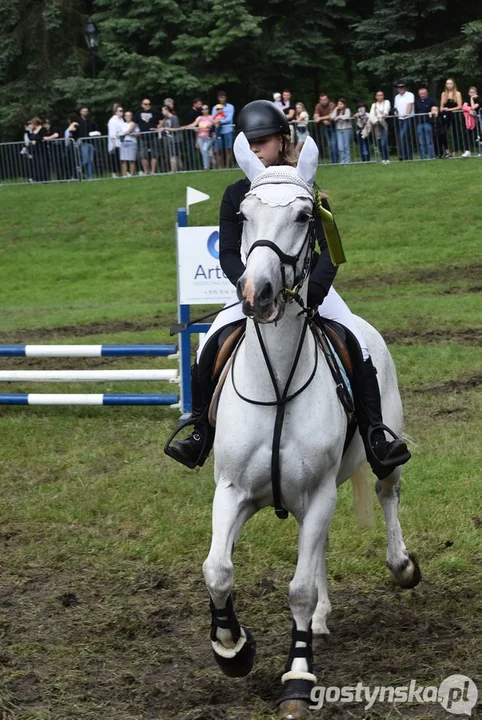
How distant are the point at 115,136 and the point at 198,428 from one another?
26398 mm

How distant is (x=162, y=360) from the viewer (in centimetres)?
1598

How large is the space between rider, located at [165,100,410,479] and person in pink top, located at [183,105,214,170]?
24271 mm

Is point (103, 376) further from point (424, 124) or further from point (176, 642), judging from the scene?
point (424, 124)

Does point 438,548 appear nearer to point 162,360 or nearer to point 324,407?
point 324,407

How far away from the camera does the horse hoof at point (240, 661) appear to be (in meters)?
5.59

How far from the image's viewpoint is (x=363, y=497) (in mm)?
7406

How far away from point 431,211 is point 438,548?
18.7m

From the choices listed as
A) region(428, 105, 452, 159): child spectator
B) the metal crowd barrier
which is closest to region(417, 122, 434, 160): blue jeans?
the metal crowd barrier

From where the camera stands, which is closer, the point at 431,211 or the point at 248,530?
the point at 248,530

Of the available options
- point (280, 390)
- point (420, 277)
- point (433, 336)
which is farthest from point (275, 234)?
point (420, 277)

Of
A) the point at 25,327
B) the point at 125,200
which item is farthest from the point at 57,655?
the point at 125,200

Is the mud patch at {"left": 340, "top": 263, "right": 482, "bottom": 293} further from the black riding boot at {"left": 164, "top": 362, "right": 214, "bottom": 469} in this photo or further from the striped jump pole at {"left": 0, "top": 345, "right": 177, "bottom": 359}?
the black riding boot at {"left": 164, "top": 362, "right": 214, "bottom": 469}

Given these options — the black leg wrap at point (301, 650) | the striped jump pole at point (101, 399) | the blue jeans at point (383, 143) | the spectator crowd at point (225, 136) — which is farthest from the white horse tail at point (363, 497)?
the blue jeans at point (383, 143)

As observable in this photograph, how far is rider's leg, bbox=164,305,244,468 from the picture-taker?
6.26 m
